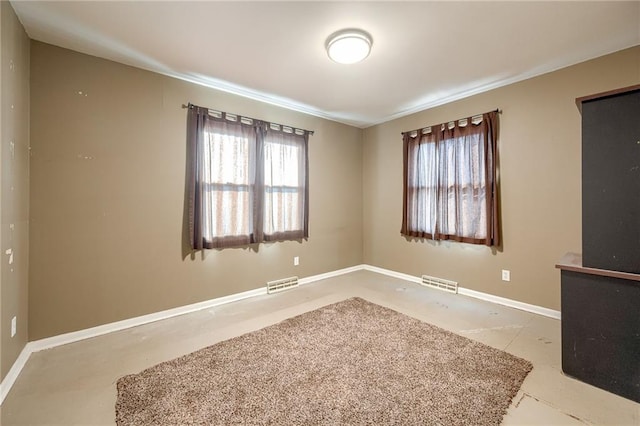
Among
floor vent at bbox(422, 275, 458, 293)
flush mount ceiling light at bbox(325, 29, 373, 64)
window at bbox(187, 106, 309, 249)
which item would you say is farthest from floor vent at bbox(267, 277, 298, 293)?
flush mount ceiling light at bbox(325, 29, 373, 64)

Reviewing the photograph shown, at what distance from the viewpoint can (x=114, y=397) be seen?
5.54ft

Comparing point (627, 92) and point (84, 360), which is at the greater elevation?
point (627, 92)

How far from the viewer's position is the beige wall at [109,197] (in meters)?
2.31

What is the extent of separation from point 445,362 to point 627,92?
84.5 inches

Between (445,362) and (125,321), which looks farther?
(125,321)

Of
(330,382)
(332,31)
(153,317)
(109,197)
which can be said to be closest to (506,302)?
(330,382)

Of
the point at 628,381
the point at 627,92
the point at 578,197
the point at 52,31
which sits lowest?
the point at 628,381

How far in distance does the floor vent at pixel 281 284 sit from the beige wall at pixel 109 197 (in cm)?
31

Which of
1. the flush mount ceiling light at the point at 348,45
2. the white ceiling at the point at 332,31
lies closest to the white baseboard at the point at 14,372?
the white ceiling at the point at 332,31

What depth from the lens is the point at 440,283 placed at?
381 cm

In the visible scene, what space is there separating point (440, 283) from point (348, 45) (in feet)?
10.6

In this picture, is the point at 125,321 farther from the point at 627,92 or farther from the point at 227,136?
the point at 627,92

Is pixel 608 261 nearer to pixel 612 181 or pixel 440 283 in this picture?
pixel 612 181

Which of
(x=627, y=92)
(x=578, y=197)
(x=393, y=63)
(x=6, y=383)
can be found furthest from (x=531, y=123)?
(x=6, y=383)
